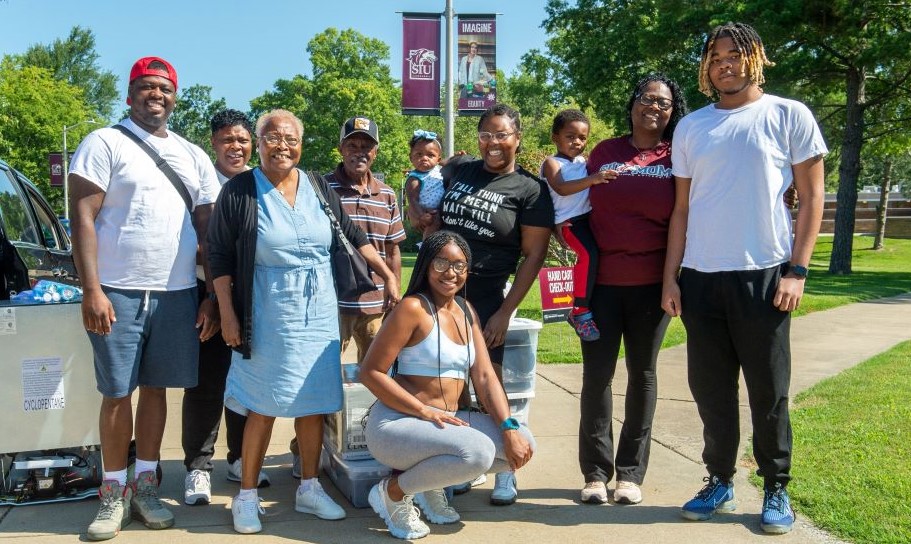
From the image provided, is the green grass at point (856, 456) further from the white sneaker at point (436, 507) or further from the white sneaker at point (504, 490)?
the white sneaker at point (436, 507)

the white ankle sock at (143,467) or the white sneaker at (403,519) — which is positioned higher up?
the white ankle sock at (143,467)

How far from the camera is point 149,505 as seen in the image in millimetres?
4055

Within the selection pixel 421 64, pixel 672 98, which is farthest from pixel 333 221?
pixel 421 64

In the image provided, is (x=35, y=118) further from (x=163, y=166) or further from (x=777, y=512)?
(x=777, y=512)

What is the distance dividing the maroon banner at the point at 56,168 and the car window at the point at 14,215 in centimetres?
4158

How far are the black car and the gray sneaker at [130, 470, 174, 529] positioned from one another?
1452 millimetres

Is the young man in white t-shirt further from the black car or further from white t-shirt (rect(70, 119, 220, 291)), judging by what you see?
the black car

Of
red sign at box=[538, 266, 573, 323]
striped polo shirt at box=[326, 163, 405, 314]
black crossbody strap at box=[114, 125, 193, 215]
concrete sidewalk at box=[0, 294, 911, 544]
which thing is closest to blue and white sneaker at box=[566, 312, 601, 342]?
concrete sidewalk at box=[0, 294, 911, 544]

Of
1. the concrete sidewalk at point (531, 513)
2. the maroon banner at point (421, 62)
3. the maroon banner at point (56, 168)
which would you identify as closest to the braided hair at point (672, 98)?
the concrete sidewalk at point (531, 513)

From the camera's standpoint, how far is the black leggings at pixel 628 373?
4238 mm

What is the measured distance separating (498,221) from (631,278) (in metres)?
0.71

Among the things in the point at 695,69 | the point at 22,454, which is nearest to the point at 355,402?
the point at 22,454

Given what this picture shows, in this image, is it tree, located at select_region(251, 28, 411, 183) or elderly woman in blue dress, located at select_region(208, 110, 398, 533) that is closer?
elderly woman in blue dress, located at select_region(208, 110, 398, 533)

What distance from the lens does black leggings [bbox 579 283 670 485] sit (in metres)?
4.24
